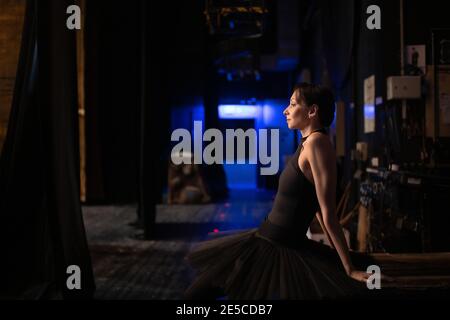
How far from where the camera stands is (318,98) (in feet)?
6.87

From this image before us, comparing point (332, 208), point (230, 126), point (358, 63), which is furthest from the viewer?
point (230, 126)

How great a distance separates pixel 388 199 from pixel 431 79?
121 centimetres

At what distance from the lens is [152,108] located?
640 centimetres

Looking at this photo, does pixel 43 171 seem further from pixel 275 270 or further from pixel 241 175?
pixel 241 175

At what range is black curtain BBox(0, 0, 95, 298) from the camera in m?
3.47

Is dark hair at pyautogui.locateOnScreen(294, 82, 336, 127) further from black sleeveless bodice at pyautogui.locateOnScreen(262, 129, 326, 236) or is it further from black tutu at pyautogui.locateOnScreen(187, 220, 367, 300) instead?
black tutu at pyautogui.locateOnScreen(187, 220, 367, 300)

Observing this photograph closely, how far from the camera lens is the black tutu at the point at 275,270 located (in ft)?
6.62

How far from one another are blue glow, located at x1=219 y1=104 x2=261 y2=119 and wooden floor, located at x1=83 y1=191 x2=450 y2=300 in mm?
5050

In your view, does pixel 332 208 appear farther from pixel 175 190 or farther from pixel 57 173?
pixel 175 190

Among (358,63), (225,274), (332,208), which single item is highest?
(358,63)

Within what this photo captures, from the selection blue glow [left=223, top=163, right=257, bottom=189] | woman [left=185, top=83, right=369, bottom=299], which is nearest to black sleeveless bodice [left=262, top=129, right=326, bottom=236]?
woman [left=185, top=83, right=369, bottom=299]

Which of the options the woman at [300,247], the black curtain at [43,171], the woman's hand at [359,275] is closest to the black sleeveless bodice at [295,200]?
the woman at [300,247]

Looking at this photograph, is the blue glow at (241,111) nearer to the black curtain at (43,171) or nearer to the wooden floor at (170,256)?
the wooden floor at (170,256)
